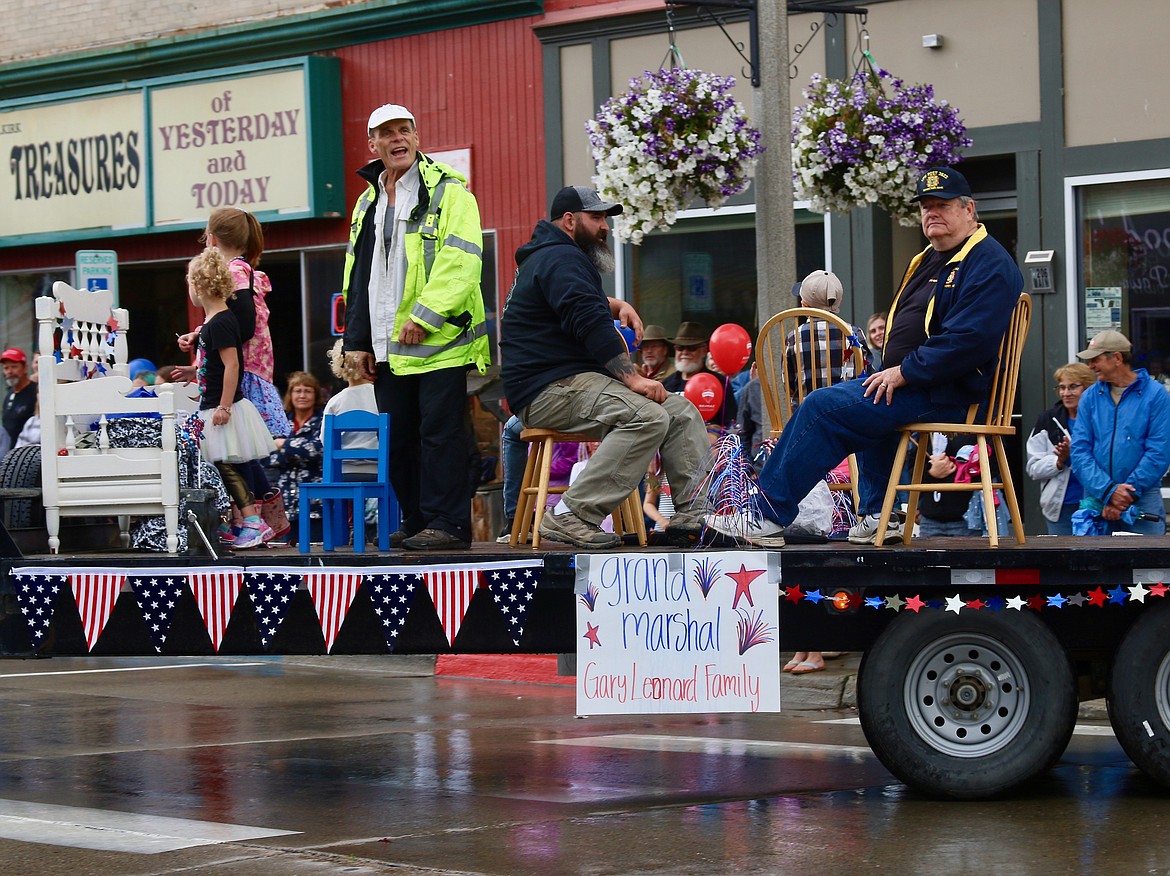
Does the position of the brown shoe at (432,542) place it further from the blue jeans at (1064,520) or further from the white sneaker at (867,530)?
the blue jeans at (1064,520)

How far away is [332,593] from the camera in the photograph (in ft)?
23.5

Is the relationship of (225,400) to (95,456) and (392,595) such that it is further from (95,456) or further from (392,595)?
(392,595)

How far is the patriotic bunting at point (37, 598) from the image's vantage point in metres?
7.41

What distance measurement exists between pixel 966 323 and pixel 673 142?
4.28 metres

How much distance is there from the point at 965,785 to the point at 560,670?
16.4 feet

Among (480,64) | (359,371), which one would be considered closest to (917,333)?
(359,371)

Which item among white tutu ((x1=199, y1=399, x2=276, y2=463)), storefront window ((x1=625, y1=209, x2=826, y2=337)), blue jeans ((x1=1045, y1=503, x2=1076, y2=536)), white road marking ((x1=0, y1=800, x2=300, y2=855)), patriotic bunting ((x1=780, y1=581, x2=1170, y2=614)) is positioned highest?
storefront window ((x1=625, y1=209, x2=826, y2=337))

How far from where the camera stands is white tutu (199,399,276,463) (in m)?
8.62

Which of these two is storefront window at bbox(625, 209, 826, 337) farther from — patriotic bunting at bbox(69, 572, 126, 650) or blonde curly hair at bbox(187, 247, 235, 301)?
patriotic bunting at bbox(69, 572, 126, 650)

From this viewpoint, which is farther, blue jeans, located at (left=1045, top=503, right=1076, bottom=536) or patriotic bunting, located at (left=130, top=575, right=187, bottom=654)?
blue jeans, located at (left=1045, top=503, right=1076, bottom=536)

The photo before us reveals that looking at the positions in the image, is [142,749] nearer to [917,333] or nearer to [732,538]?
[732,538]

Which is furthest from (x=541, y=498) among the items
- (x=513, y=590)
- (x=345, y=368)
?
(x=345, y=368)

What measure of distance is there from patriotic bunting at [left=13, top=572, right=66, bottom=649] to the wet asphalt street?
2.40ft

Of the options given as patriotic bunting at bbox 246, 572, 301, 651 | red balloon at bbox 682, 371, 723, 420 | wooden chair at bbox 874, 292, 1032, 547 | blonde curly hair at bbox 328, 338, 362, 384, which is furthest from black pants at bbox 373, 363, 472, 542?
red balloon at bbox 682, 371, 723, 420
